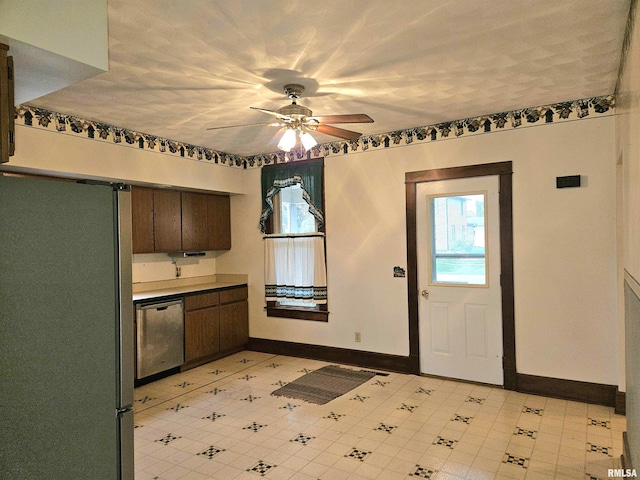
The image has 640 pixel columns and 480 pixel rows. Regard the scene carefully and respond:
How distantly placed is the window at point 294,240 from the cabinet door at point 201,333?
749 millimetres

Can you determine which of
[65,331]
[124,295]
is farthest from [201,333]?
[65,331]

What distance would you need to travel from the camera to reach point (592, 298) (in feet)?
12.0

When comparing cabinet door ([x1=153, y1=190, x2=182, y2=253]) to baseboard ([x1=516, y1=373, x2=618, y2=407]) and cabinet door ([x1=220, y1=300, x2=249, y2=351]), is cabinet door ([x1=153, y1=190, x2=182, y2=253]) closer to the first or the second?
cabinet door ([x1=220, y1=300, x2=249, y2=351])

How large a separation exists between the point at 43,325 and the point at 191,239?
4008 mm

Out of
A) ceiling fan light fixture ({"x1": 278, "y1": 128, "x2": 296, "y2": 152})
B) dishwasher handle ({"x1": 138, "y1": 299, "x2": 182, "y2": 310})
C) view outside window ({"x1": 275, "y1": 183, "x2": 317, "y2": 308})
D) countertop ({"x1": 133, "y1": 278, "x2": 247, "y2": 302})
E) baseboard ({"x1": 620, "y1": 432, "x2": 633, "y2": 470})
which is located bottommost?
baseboard ({"x1": 620, "y1": 432, "x2": 633, "y2": 470})

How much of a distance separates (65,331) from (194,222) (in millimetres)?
4012

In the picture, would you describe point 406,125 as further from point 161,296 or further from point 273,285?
point 161,296

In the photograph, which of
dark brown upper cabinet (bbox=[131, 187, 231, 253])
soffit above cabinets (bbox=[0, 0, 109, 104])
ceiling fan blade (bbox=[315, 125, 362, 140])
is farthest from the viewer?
dark brown upper cabinet (bbox=[131, 187, 231, 253])

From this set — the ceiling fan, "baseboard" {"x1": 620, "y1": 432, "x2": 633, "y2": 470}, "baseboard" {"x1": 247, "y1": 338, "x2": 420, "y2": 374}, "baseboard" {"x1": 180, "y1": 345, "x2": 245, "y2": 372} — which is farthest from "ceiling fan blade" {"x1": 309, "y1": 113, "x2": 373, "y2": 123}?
"baseboard" {"x1": 180, "y1": 345, "x2": 245, "y2": 372}

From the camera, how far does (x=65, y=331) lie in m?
1.46

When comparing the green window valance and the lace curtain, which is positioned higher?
the green window valance

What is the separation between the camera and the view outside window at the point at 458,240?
417 centimetres

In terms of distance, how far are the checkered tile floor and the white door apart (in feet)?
0.89

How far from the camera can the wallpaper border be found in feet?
11.8
